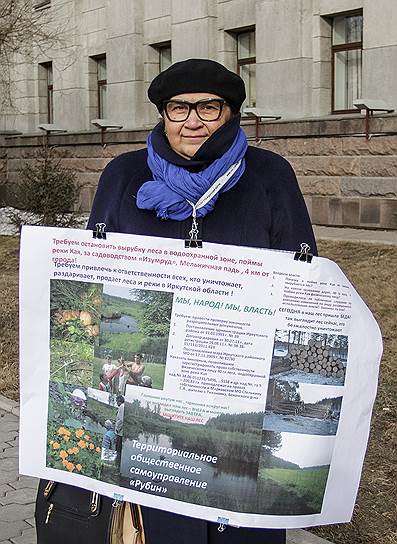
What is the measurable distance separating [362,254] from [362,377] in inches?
354

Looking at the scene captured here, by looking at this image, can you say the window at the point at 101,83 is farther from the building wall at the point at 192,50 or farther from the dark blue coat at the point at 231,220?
the dark blue coat at the point at 231,220

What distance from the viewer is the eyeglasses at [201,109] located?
243 cm

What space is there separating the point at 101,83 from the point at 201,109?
20.2 meters

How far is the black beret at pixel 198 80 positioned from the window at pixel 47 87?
73.2ft

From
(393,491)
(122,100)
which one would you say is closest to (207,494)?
(393,491)

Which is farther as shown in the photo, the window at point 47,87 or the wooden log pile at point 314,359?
the window at point 47,87

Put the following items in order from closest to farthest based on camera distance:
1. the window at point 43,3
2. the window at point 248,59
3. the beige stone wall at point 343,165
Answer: the beige stone wall at point 343,165 → the window at point 248,59 → the window at point 43,3

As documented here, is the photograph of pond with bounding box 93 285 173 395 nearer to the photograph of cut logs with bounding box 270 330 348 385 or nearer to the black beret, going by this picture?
the photograph of cut logs with bounding box 270 330 348 385

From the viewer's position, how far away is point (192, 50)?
1822 centimetres

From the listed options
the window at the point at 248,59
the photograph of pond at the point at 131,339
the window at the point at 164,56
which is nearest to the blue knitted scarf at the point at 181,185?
the photograph of pond at the point at 131,339

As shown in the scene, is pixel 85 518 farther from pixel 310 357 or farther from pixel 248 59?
pixel 248 59

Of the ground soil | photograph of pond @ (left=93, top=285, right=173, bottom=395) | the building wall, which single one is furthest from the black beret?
the building wall

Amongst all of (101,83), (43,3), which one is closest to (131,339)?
(101,83)

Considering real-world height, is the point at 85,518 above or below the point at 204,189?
below
